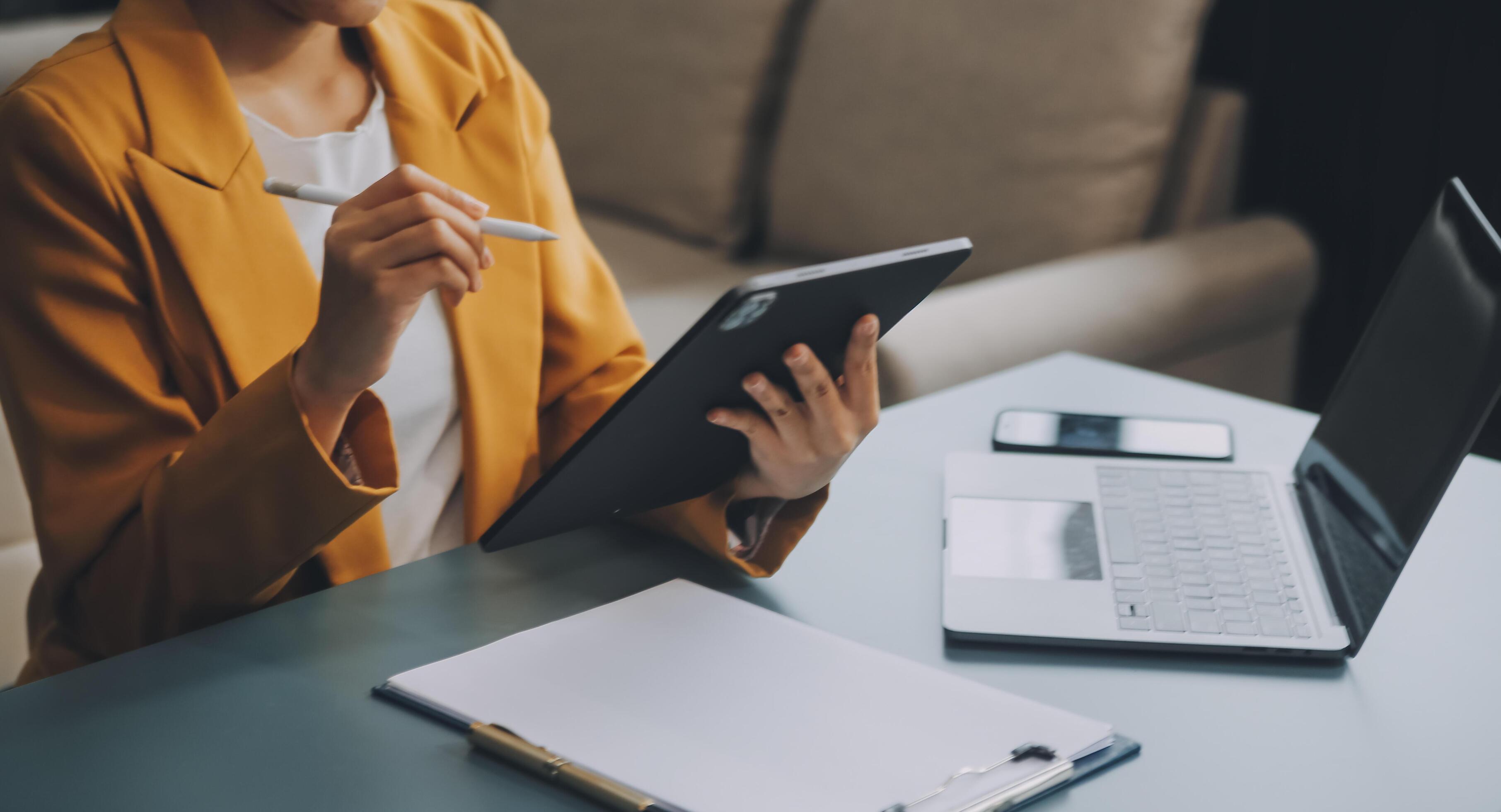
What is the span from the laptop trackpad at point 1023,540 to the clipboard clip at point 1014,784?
7.9 inches

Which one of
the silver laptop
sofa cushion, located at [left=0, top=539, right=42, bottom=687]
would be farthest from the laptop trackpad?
sofa cushion, located at [left=0, top=539, right=42, bottom=687]

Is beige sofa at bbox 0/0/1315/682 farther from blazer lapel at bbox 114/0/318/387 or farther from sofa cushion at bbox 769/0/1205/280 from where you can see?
blazer lapel at bbox 114/0/318/387

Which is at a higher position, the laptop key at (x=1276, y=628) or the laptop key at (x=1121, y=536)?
the laptop key at (x=1121, y=536)

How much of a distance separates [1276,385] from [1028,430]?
1076mm

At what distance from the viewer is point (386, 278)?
0.67 meters

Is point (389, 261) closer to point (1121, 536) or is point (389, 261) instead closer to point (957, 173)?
point (1121, 536)

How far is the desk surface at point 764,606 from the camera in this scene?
58 centimetres

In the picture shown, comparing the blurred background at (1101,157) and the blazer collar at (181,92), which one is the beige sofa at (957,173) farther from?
the blazer collar at (181,92)

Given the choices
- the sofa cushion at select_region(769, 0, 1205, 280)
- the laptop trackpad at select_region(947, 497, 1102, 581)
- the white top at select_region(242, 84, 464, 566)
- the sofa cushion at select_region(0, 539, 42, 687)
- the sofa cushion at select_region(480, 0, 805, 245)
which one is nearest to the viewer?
the laptop trackpad at select_region(947, 497, 1102, 581)

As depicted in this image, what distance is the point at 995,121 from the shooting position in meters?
1.91

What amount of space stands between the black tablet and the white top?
18cm

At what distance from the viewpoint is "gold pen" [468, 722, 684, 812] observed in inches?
21.7

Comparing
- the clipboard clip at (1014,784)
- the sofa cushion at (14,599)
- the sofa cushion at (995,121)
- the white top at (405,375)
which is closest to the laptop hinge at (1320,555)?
the clipboard clip at (1014,784)

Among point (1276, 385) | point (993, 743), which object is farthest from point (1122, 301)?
point (993, 743)
